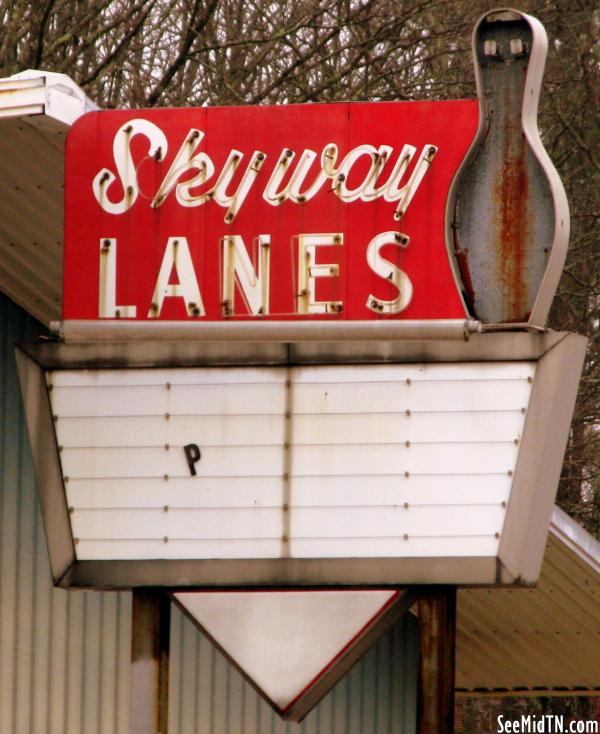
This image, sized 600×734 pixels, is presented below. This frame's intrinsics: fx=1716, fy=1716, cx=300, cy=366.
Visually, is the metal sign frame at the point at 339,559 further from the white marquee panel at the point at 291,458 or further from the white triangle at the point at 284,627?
the white triangle at the point at 284,627

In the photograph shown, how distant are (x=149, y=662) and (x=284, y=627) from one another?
862 millimetres

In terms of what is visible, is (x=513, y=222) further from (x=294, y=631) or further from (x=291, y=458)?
(x=294, y=631)

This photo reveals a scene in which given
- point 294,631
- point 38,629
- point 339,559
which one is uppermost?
point 339,559

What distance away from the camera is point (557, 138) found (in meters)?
22.0

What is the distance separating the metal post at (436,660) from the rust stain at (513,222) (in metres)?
1.55

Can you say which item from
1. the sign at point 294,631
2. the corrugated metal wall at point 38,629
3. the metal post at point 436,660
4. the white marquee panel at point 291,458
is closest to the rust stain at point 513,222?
the white marquee panel at point 291,458

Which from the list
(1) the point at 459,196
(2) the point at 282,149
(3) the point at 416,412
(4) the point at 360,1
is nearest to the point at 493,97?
(1) the point at 459,196

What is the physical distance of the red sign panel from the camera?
9000 millimetres


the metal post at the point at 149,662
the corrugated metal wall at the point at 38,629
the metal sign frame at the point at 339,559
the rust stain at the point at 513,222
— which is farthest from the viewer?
the corrugated metal wall at the point at 38,629

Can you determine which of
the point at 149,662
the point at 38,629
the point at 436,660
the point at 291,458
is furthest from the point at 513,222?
the point at 38,629

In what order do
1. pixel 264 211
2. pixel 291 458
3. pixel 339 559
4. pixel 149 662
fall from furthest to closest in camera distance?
pixel 149 662 < pixel 264 211 < pixel 291 458 < pixel 339 559

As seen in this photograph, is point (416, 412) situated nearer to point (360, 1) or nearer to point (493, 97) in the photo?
point (493, 97)

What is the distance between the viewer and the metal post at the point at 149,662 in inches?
368

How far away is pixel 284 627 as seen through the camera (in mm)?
9109
